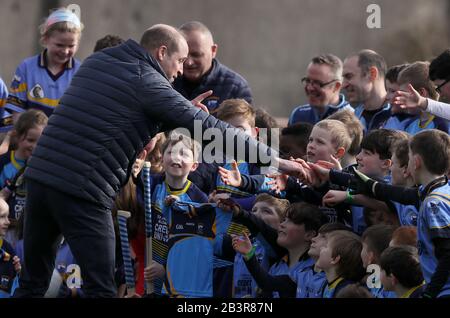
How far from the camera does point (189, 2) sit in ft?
59.9

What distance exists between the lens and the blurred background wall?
17.5 m

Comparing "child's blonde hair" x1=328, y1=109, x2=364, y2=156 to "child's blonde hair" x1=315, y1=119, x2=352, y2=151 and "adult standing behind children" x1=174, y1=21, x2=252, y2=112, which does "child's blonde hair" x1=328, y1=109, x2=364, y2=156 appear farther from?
"adult standing behind children" x1=174, y1=21, x2=252, y2=112

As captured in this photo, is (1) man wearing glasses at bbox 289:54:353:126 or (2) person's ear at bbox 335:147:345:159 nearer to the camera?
(2) person's ear at bbox 335:147:345:159

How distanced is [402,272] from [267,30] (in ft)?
40.9

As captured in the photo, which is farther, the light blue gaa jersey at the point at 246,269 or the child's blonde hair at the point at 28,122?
the child's blonde hair at the point at 28,122

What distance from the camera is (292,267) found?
7133 mm

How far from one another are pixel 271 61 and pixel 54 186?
41.8 ft

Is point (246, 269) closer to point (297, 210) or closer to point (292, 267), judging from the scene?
point (292, 267)

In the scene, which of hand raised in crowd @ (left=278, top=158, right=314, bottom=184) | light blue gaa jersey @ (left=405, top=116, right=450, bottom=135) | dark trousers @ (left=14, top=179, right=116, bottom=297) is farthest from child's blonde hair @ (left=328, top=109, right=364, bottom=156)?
dark trousers @ (left=14, top=179, right=116, bottom=297)

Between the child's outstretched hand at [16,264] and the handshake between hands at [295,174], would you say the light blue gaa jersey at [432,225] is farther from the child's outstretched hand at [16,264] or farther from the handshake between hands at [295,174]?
the child's outstretched hand at [16,264]

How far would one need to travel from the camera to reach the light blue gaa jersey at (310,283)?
6.75 m

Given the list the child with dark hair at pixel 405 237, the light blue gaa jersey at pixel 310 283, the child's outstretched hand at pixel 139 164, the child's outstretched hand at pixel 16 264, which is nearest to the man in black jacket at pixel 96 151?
the child with dark hair at pixel 405 237

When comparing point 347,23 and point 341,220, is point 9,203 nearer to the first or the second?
point 341,220

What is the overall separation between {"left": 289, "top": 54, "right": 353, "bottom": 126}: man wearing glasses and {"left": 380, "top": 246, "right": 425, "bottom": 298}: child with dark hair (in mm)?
2912
